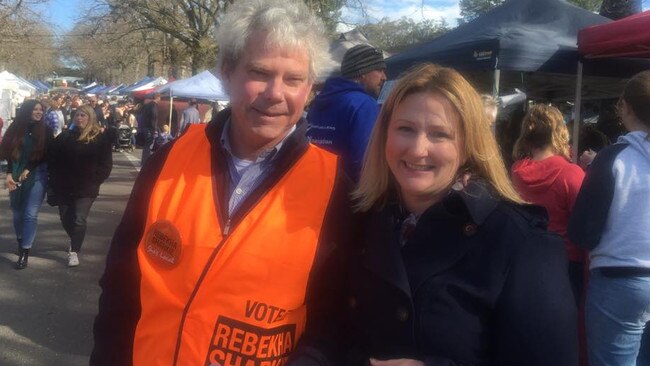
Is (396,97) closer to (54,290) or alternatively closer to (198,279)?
(198,279)

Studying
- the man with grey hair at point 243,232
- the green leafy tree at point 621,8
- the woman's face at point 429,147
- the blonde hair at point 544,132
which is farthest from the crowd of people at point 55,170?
the green leafy tree at point 621,8

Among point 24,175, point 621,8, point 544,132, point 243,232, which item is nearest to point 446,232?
point 243,232

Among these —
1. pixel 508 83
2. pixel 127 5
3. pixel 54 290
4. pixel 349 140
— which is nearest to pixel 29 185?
pixel 54 290

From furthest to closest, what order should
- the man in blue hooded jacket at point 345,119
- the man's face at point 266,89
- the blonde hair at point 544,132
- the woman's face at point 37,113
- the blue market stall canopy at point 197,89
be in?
1. the blue market stall canopy at point 197,89
2. the woman's face at point 37,113
3. the blonde hair at point 544,132
4. the man in blue hooded jacket at point 345,119
5. the man's face at point 266,89

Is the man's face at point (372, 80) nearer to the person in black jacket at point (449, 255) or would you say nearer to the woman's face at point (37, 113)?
the person in black jacket at point (449, 255)

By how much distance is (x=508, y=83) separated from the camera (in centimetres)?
654

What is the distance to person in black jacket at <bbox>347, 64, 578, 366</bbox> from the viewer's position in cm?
143

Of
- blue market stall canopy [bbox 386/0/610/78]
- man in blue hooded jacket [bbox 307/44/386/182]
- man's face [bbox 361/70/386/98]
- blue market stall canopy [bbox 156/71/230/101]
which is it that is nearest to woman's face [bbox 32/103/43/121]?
blue market stall canopy [bbox 386/0/610/78]

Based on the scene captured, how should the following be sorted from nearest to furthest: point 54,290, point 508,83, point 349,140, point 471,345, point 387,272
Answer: point 471,345, point 387,272, point 349,140, point 54,290, point 508,83

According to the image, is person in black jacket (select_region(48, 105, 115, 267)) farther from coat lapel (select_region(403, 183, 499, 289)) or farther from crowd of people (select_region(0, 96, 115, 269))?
coat lapel (select_region(403, 183, 499, 289))

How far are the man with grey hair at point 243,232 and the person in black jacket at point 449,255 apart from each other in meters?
0.13

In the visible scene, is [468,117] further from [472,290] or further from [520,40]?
[520,40]

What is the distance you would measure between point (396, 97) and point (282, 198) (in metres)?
0.43

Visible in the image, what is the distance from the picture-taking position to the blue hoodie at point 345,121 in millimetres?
3291
